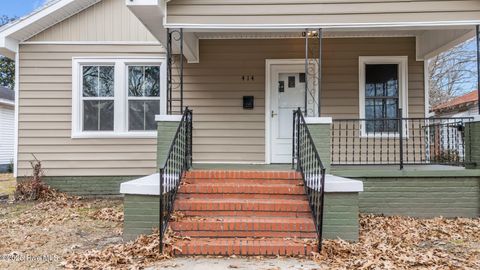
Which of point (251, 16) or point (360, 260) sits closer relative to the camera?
point (360, 260)

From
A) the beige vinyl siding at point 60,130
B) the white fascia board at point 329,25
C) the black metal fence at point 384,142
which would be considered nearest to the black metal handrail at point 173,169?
the white fascia board at point 329,25

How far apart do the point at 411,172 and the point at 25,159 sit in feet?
25.0

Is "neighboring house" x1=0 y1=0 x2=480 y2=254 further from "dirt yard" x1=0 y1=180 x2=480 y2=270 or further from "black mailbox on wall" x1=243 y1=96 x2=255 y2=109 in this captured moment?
"dirt yard" x1=0 y1=180 x2=480 y2=270

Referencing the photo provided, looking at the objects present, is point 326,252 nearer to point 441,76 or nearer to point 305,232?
point 305,232

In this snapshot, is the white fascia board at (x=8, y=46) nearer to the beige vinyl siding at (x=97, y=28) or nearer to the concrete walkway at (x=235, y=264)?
the beige vinyl siding at (x=97, y=28)

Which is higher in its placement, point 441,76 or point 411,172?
point 441,76

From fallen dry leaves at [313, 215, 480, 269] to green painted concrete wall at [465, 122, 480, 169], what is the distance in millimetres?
1007

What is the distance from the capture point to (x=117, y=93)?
8555 millimetres

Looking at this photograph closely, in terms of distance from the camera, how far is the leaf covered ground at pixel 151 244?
4.14 m

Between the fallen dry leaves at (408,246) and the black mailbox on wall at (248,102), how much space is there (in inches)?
131

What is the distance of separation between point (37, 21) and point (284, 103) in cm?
537

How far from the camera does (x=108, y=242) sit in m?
5.03

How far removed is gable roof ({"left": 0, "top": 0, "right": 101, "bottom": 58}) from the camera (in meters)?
8.06

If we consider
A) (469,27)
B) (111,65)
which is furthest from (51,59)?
(469,27)
